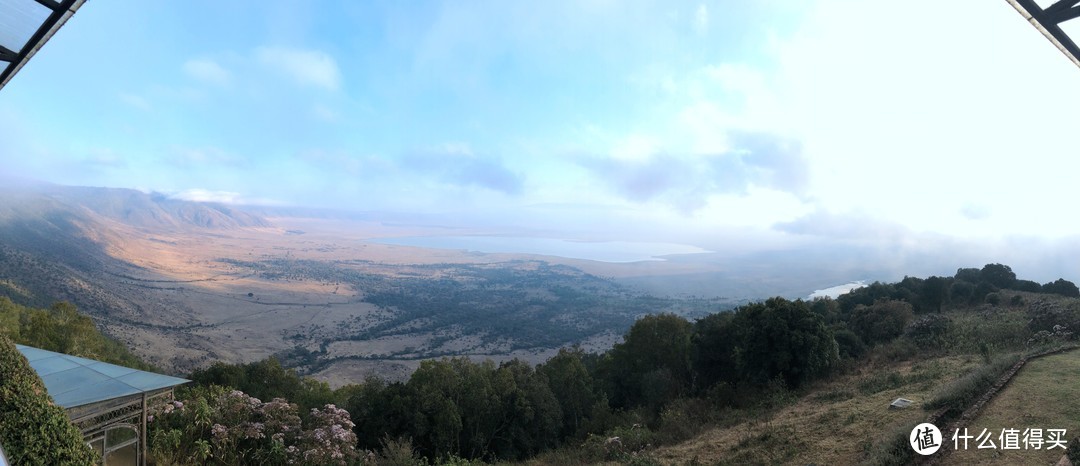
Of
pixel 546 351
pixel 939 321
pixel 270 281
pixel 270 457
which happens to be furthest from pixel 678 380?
pixel 270 281

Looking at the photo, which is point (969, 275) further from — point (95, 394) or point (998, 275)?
point (95, 394)

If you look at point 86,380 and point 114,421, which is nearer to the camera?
point 114,421

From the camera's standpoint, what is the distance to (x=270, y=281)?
84.3 metres

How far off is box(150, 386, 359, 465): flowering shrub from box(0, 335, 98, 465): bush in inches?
106

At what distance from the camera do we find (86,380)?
620 centimetres

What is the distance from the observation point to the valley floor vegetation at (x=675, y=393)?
755 centimetres

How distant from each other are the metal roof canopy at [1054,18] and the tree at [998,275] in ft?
88.6

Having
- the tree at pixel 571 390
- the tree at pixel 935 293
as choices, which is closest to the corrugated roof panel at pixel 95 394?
the tree at pixel 571 390

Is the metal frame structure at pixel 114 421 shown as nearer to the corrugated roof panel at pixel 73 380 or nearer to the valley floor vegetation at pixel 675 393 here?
the corrugated roof panel at pixel 73 380

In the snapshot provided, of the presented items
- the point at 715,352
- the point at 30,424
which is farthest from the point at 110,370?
the point at 715,352

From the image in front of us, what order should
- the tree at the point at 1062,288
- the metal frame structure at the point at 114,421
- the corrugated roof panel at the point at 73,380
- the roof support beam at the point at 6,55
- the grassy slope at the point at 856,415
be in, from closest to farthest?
→ the roof support beam at the point at 6,55
the metal frame structure at the point at 114,421
the corrugated roof panel at the point at 73,380
the grassy slope at the point at 856,415
the tree at the point at 1062,288

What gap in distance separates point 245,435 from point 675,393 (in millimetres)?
14461

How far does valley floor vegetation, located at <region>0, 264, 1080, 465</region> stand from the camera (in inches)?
297

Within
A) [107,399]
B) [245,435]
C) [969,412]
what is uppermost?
[969,412]
